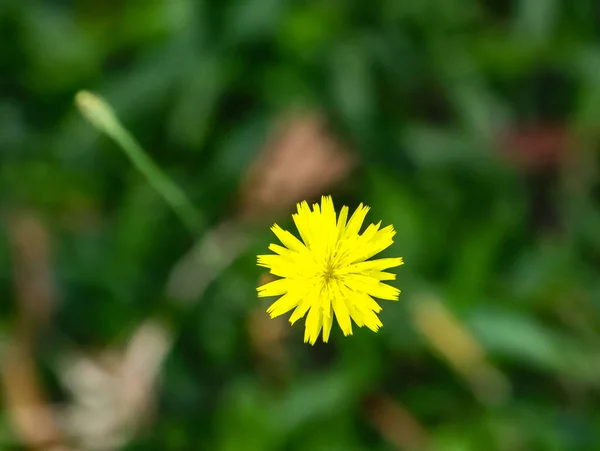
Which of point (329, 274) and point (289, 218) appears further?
point (289, 218)

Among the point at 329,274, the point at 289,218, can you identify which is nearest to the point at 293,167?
the point at 289,218

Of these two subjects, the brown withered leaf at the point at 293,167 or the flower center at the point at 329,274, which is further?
the brown withered leaf at the point at 293,167

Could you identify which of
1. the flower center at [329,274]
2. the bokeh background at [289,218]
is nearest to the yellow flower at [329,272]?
the flower center at [329,274]

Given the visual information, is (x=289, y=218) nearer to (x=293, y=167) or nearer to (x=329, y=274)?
(x=293, y=167)

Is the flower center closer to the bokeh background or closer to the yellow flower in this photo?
the yellow flower

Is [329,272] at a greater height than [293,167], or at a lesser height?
lesser

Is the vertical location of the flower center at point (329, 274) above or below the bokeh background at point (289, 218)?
below

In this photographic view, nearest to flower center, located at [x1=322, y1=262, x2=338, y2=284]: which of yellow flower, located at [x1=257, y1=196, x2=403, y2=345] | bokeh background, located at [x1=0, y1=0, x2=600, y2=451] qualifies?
yellow flower, located at [x1=257, y1=196, x2=403, y2=345]

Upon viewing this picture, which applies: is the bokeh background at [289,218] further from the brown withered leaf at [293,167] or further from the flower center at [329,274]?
the flower center at [329,274]

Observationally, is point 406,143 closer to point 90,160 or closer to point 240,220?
point 240,220
